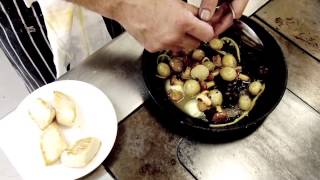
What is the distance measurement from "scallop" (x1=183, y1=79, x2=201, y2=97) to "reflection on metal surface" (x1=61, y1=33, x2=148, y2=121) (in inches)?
4.1

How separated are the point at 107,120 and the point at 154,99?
0.12 metres

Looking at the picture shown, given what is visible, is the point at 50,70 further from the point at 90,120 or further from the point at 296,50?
the point at 296,50

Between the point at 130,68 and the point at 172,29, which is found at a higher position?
the point at 172,29

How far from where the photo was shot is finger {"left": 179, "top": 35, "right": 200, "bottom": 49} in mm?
878

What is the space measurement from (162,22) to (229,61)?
0.22 meters

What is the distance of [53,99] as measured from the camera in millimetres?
936

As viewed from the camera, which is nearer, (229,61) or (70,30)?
(229,61)

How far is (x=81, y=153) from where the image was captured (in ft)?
2.74

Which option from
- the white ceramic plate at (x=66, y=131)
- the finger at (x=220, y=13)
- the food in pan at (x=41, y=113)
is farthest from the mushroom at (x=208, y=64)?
the food in pan at (x=41, y=113)

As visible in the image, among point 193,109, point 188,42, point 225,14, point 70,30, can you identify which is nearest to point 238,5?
point 225,14

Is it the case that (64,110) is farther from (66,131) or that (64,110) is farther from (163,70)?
(163,70)

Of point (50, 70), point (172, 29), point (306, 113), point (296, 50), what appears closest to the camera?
point (172, 29)

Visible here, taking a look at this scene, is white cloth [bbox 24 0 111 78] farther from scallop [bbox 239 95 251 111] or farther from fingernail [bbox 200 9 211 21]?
scallop [bbox 239 95 251 111]

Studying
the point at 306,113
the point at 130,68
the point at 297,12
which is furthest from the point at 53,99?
the point at 297,12
